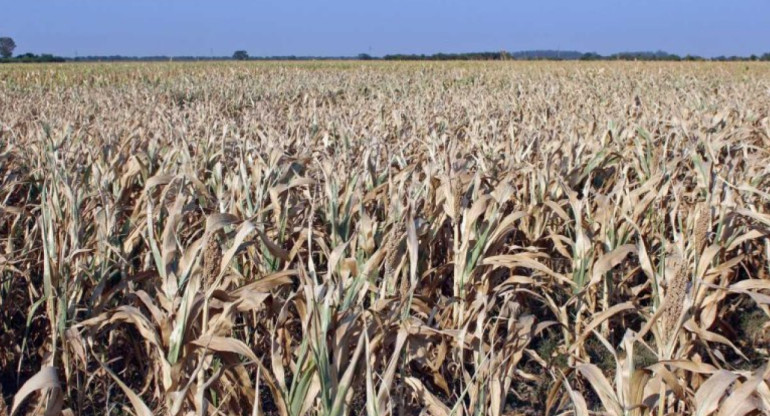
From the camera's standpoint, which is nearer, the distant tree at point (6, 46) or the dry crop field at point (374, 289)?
the dry crop field at point (374, 289)

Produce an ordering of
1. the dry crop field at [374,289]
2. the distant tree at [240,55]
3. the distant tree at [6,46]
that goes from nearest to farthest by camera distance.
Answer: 1. the dry crop field at [374,289]
2. the distant tree at [240,55]
3. the distant tree at [6,46]

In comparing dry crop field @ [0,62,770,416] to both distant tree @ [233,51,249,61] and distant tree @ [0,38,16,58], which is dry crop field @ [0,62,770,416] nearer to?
distant tree @ [233,51,249,61]

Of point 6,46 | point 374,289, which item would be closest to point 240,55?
point 6,46

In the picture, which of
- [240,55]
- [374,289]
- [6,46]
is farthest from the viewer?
[6,46]

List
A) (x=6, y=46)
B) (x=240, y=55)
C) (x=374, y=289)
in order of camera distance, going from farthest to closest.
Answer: (x=6, y=46) < (x=240, y=55) < (x=374, y=289)

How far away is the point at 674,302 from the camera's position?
180cm

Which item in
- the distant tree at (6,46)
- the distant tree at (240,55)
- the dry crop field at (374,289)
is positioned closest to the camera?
the dry crop field at (374,289)

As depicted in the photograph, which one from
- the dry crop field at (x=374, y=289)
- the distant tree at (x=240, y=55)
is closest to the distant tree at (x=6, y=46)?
the distant tree at (x=240, y=55)

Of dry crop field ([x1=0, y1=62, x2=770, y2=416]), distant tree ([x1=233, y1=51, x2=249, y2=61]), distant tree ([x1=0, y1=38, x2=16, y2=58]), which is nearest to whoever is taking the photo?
dry crop field ([x1=0, y1=62, x2=770, y2=416])

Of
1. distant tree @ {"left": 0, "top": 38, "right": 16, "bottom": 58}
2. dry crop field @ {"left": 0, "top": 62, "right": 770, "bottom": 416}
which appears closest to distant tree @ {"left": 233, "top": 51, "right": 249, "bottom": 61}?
distant tree @ {"left": 0, "top": 38, "right": 16, "bottom": 58}

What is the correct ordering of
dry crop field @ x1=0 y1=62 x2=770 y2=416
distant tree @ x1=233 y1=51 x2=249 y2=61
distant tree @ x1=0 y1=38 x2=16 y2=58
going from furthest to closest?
distant tree @ x1=0 y1=38 x2=16 y2=58 → distant tree @ x1=233 y1=51 x2=249 y2=61 → dry crop field @ x1=0 y1=62 x2=770 y2=416

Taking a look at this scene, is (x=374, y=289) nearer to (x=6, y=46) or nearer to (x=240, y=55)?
(x=240, y=55)

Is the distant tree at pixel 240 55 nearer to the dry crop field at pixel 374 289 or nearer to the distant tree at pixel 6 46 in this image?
the distant tree at pixel 6 46

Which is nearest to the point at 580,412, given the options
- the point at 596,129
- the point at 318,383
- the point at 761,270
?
the point at 318,383
